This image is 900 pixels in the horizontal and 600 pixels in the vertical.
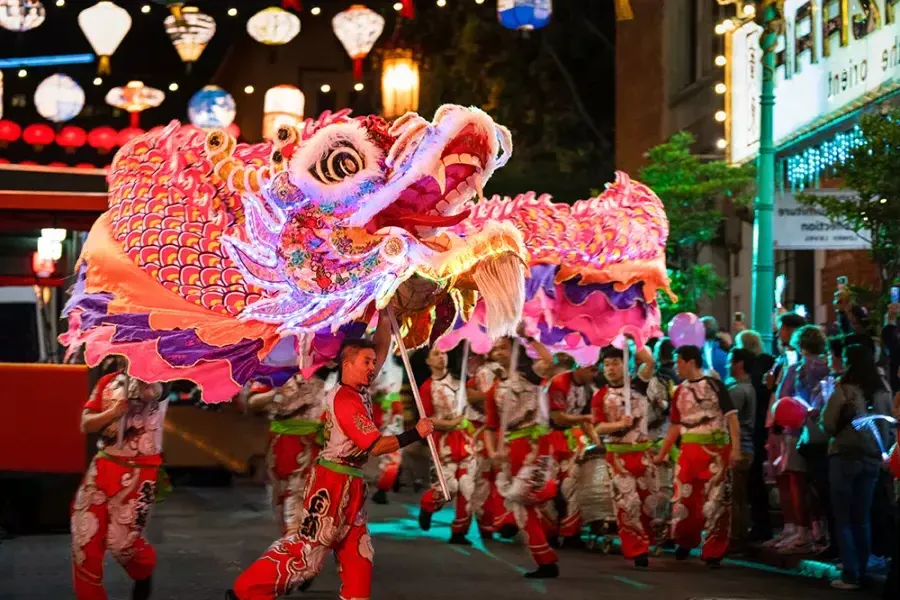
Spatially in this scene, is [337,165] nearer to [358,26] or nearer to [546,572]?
[546,572]

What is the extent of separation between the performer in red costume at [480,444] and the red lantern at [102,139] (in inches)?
491

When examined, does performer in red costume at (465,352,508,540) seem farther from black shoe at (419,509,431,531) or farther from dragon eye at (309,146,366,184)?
dragon eye at (309,146,366,184)

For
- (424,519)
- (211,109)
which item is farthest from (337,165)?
(211,109)

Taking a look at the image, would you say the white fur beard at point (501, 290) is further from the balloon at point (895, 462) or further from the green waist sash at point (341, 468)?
the balloon at point (895, 462)

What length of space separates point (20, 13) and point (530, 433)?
1186 centimetres

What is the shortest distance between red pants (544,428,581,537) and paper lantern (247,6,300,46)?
10224mm

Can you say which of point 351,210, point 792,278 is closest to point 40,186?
point 351,210

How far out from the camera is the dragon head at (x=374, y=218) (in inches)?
373

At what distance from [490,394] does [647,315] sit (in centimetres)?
189

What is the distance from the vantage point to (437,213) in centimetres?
977

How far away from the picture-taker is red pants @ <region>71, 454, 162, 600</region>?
10.2 metres

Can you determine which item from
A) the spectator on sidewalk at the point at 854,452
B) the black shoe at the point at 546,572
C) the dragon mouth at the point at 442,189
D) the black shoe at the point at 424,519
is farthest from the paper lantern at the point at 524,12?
the dragon mouth at the point at 442,189

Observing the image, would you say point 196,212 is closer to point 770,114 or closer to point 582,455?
point 582,455

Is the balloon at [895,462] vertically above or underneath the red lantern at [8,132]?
underneath
